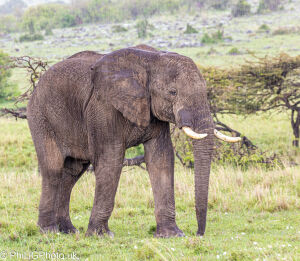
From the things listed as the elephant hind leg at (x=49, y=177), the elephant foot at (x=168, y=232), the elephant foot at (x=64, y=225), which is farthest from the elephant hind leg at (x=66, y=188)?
the elephant foot at (x=168, y=232)

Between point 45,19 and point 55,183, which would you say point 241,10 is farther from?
point 55,183

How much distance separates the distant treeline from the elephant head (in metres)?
72.1

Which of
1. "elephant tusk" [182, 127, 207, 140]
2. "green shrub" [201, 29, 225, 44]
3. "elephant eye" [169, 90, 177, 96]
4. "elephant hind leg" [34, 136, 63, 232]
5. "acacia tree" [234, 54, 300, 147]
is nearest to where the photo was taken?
"elephant tusk" [182, 127, 207, 140]

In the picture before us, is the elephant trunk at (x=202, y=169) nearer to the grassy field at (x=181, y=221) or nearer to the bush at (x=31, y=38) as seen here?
the grassy field at (x=181, y=221)

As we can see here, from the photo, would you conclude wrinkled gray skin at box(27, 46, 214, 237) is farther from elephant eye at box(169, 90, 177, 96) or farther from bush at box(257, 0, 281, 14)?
bush at box(257, 0, 281, 14)

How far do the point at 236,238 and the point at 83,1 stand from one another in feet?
340

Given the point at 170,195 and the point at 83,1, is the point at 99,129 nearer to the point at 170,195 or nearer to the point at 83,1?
the point at 170,195

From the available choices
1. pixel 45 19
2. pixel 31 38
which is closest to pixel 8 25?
pixel 45 19

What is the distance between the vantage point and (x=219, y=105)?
59.4ft

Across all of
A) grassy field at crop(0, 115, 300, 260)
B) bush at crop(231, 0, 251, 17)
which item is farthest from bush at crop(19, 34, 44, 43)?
grassy field at crop(0, 115, 300, 260)

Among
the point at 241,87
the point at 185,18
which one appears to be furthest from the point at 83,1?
the point at 241,87

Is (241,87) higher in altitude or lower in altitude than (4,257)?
lower

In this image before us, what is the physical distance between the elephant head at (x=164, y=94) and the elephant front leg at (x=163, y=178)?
1.51ft

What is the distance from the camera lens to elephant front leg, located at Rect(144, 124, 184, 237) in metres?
6.70
